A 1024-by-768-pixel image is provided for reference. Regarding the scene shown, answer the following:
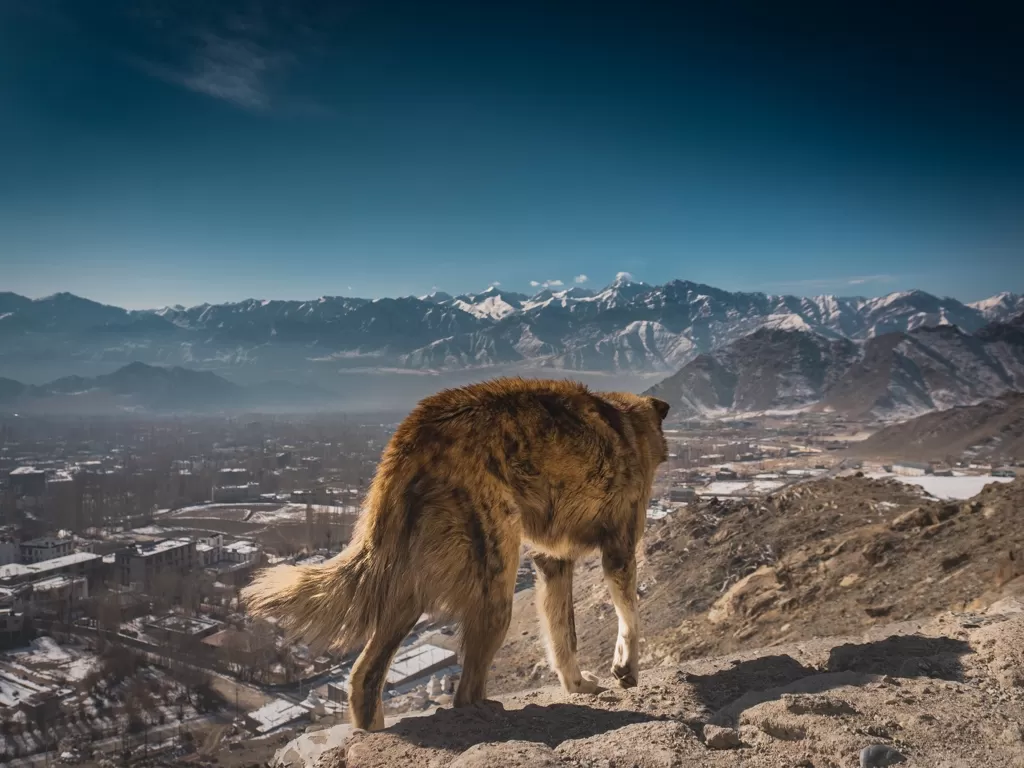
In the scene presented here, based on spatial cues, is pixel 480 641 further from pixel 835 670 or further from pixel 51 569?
pixel 51 569

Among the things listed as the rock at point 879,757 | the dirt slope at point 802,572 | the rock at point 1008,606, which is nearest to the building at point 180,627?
the dirt slope at point 802,572

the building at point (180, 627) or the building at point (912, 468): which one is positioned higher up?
the building at point (912, 468)

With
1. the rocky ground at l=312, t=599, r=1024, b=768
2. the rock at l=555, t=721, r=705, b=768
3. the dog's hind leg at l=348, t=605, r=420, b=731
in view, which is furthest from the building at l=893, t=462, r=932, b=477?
the dog's hind leg at l=348, t=605, r=420, b=731

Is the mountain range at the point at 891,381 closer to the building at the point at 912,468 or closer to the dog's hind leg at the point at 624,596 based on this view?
the building at the point at 912,468

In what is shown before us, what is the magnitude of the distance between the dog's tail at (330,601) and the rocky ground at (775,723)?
63 cm

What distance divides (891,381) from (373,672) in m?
182

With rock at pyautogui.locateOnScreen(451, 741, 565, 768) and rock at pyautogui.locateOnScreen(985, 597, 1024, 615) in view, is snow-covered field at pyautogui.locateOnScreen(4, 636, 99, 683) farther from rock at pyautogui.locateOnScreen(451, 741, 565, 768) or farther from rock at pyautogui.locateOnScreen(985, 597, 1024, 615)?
rock at pyautogui.locateOnScreen(985, 597, 1024, 615)

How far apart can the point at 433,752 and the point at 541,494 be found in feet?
5.69

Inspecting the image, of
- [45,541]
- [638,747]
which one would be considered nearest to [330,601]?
[638,747]

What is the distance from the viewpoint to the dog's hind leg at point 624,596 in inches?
207

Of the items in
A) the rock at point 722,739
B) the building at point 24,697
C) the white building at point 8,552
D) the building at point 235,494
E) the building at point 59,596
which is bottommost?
the building at point 235,494

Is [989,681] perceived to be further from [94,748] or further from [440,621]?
[94,748]

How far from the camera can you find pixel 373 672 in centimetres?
417

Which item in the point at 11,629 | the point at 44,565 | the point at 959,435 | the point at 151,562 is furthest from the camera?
the point at 959,435
